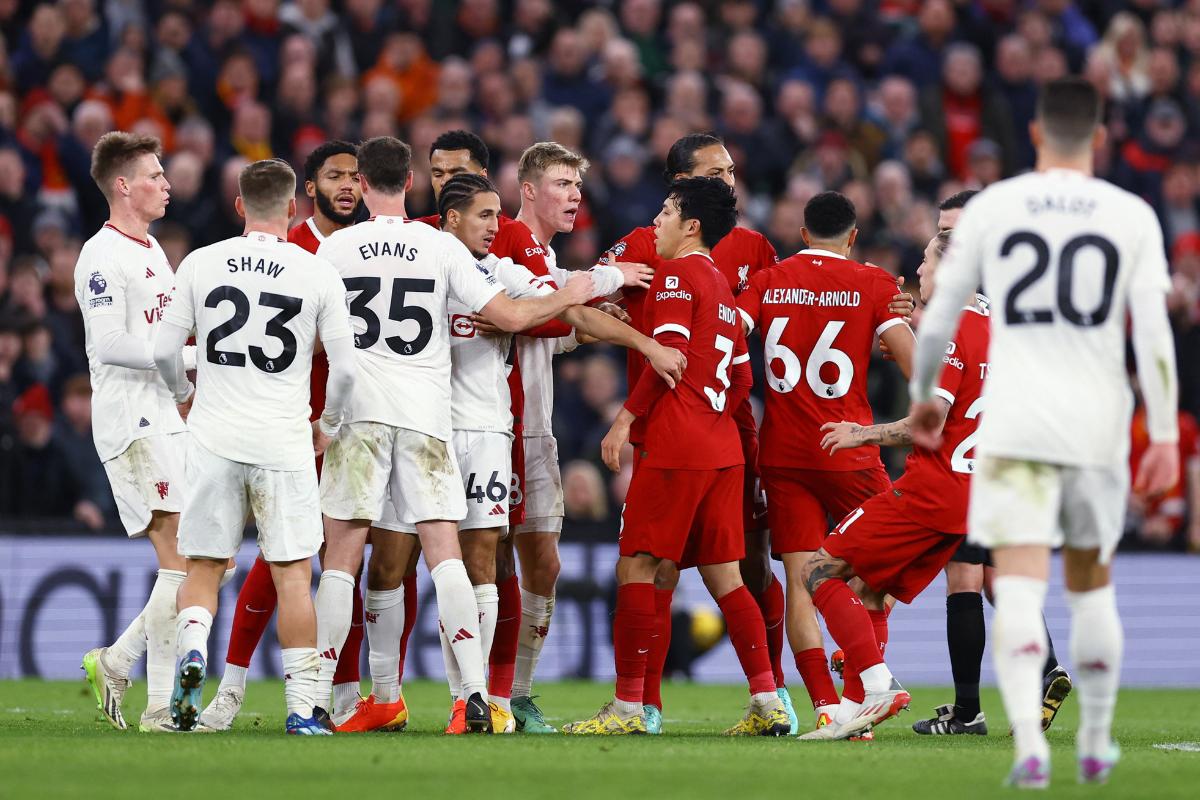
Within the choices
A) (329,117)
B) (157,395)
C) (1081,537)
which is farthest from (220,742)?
(329,117)

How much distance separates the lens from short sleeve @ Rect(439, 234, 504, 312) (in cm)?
832

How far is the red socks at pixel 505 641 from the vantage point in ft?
29.8

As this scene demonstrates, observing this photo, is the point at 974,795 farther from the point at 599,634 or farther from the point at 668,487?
the point at 599,634

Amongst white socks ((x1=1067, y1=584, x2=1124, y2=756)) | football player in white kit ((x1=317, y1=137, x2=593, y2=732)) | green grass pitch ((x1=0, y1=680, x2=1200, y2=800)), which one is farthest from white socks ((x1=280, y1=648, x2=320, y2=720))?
white socks ((x1=1067, y1=584, x2=1124, y2=756))

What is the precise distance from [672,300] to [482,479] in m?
1.27

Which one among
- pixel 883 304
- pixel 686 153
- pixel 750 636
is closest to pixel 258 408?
pixel 750 636

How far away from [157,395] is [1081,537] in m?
4.73

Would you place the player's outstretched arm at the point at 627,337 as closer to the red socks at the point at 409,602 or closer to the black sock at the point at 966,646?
the red socks at the point at 409,602

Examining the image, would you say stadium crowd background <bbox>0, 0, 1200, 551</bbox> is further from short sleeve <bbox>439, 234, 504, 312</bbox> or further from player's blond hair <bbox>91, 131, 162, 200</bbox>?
short sleeve <bbox>439, 234, 504, 312</bbox>

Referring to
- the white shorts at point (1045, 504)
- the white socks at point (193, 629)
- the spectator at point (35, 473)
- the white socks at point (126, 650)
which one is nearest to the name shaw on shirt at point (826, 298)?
the white shorts at point (1045, 504)

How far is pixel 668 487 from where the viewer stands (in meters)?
8.59

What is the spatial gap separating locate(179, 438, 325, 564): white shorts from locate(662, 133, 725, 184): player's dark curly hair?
289 centimetres

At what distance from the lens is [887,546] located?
838 centimetres

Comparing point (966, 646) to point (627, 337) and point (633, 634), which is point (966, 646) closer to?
point (633, 634)
